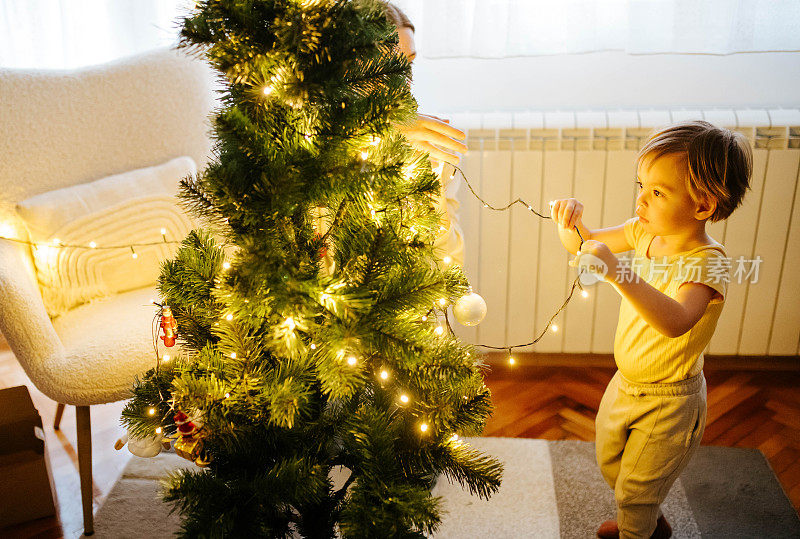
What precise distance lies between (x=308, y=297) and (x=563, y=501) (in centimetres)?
97

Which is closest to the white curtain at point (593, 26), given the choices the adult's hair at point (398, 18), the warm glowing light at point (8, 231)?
the adult's hair at point (398, 18)

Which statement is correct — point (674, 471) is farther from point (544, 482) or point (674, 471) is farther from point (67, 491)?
point (67, 491)

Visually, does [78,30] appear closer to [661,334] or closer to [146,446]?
[146,446]

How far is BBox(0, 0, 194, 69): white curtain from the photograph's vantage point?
1998 millimetres

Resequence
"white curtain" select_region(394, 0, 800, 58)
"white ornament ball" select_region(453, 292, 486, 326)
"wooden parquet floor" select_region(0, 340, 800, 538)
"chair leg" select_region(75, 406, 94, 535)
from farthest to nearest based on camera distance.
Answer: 1. "white curtain" select_region(394, 0, 800, 58)
2. "wooden parquet floor" select_region(0, 340, 800, 538)
3. "chair leg" select_region(75, 406, 94, 535)
4. "white ornament ball" select_region(453, 292, 486, 326)

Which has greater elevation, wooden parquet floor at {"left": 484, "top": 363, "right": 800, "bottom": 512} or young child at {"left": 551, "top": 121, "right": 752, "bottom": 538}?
young child at {"left": 551, "top": 121, "right": 752, "bottom": 538}

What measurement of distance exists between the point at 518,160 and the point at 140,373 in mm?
1152

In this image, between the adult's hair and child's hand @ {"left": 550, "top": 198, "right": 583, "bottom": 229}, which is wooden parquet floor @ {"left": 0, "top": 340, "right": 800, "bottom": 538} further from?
the adult's hair

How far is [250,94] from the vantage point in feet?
2.73

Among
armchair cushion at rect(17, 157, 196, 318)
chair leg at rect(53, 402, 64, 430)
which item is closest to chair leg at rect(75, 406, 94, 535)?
armchair cushion at rect(17, 157, 196, 318)

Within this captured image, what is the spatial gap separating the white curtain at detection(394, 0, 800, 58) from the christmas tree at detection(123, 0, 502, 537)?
938 mm

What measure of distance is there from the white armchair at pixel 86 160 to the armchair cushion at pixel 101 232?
35mm

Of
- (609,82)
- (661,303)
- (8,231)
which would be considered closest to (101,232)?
(8,231)

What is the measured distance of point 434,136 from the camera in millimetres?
1134
